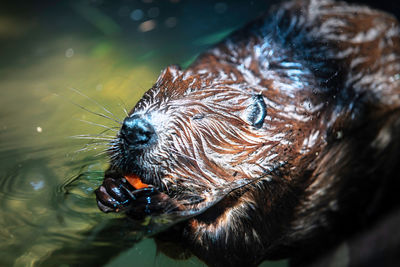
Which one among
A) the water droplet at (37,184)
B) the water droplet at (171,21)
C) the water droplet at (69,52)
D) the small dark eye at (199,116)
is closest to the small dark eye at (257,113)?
the small dark eye at (199,116)

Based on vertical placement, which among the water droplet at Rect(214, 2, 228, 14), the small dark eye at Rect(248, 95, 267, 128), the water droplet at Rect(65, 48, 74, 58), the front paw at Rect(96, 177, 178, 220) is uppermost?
the water droplet at Rect(65, 48, 74, 58)

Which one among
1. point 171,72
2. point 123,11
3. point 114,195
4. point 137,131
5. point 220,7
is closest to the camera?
point 137,131

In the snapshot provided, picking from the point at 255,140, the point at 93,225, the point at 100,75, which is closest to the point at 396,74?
the point at 255,140

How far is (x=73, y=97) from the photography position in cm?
318

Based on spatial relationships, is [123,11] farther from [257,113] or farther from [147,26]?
[257,113]

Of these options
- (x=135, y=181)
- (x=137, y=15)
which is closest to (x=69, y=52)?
(x=137, y=15)

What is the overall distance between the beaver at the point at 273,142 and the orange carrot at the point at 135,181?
26 mm

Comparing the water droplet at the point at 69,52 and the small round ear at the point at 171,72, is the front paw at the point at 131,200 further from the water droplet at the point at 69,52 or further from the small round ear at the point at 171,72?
the water droplet at the point at 69,52

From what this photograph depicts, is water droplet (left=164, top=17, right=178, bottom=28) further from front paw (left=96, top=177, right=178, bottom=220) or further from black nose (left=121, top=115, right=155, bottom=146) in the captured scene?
front paw (left=96, top=177, right=178, bottom=220)

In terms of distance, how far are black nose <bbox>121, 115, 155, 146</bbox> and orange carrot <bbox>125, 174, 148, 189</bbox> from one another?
8.2 inches

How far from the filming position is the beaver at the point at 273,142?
6.25 feet

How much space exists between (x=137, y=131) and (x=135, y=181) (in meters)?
0.31

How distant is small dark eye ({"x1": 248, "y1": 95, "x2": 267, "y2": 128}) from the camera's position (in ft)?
6.40

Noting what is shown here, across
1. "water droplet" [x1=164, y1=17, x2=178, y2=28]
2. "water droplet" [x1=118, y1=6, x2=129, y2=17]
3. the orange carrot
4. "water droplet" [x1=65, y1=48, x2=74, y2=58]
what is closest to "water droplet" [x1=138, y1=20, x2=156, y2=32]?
"water droplet" [x1=164, y1=17, x2=178, y2=28]
